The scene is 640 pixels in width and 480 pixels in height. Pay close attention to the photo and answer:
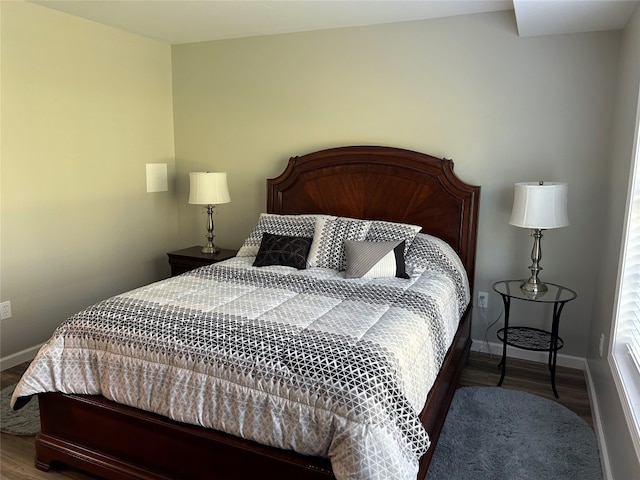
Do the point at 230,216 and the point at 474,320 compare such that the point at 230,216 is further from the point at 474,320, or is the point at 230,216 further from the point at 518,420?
the point at 518,420

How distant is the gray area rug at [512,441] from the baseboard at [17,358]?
280 centimetres

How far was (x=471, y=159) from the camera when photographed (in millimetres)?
3486

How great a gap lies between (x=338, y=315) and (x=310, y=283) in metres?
0.57

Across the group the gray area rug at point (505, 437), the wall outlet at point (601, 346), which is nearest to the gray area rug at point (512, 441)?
the gray area rug at point (505, 437)

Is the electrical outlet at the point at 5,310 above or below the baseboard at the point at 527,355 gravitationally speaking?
above

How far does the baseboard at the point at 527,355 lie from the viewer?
11.1 feet

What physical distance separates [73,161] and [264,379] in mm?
2613

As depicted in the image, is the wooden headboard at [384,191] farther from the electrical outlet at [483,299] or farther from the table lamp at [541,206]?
the table lamp at [541,206]

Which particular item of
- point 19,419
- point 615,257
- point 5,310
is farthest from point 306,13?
point 19,419

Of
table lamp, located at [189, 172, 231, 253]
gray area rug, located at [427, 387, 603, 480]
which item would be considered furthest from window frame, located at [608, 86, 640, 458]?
table lamp, located at [189, 172, 231, 253]

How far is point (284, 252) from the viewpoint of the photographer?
3330 mm

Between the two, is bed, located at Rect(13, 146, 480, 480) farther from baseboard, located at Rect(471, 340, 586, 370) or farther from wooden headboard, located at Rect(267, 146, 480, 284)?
baseboard, located at Rect(471, 340, 586, 370)

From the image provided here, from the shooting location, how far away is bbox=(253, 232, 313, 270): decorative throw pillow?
10.8 feet

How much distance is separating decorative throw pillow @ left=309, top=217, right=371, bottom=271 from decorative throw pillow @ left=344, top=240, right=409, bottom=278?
0.13 meters
